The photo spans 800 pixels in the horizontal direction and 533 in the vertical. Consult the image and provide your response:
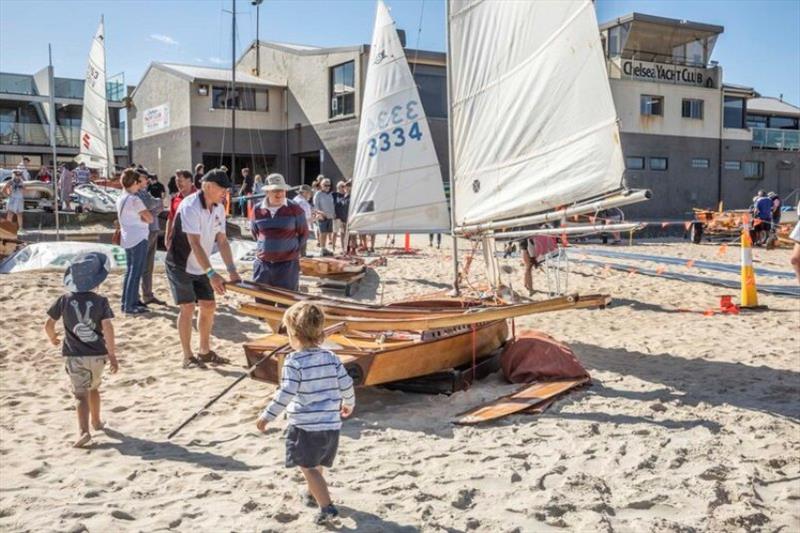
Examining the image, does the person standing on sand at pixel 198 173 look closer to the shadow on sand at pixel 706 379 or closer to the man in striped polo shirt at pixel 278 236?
the man in striped polo shirt at pixel 278 236

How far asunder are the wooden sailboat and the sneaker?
6.60ft

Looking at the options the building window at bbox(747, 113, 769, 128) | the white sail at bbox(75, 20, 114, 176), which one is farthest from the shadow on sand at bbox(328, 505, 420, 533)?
the building window at bbox(747, 113, 769, 128)

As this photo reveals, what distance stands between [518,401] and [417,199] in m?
4.77

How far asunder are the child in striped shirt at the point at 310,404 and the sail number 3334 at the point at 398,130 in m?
6.68

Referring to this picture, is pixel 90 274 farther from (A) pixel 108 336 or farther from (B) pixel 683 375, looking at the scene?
(B) pixel 683 375

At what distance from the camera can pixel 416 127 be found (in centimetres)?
1044

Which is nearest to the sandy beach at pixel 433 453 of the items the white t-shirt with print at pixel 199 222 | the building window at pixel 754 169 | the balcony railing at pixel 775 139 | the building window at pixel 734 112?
the white t-shirt with print at pixel 199 222

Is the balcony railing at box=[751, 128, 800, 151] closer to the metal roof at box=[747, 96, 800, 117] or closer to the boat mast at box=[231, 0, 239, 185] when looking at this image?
the metal roof at box=[747, 96, 800, 117]

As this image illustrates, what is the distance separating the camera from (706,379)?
23.3 ft

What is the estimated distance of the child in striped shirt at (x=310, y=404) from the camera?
13.1 ft

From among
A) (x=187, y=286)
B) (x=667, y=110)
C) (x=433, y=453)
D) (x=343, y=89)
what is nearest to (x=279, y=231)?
(x=187, y=286)

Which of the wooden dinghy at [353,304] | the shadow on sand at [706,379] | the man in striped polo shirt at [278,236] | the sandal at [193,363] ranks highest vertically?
the man in striped polo shirt at [278,236]

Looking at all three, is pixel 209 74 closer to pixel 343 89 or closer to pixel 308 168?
pixel 308 168

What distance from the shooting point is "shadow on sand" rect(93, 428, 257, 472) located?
16.0 ft
